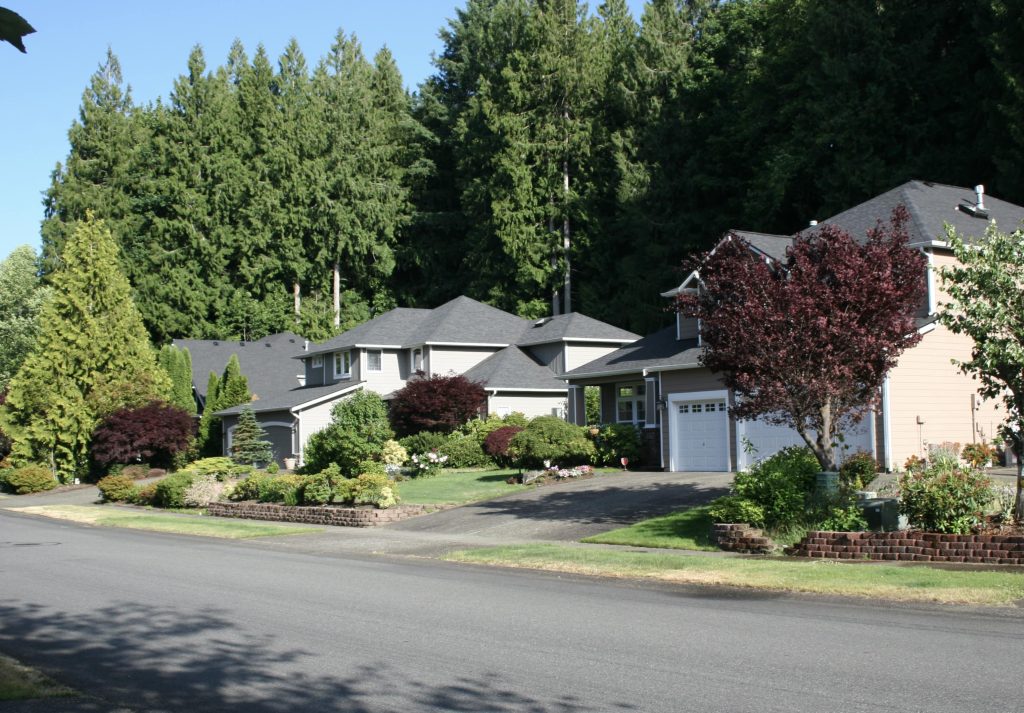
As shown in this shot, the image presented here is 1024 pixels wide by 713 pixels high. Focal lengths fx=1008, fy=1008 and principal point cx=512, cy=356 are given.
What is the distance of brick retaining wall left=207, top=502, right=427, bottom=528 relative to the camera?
84.0ft

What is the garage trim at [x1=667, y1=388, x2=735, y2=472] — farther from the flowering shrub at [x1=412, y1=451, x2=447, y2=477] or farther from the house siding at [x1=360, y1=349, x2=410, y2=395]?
the house siding at [x1=360, y1=349, x2=410, y2=395]

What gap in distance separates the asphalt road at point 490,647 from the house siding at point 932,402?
13.0m

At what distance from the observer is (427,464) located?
1394 inches

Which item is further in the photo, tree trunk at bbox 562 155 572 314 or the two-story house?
tree trunk at bbox 562 155 572 314

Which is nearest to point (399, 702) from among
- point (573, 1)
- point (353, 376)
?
point (353, 376)

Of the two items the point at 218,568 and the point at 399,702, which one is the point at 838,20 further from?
the point at 399,702

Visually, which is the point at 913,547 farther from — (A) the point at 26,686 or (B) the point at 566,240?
(B) the point at 566,240

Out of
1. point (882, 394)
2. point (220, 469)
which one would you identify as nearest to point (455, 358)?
point (220, 469)

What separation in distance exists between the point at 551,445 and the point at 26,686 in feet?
79.9

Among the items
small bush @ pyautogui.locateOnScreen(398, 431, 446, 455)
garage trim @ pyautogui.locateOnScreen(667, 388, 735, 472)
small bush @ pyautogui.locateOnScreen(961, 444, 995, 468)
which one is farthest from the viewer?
small bush @ pyautogui.locateOnScreen(398, 431, 446, 455)

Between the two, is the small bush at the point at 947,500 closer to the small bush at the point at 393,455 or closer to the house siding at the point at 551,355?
the small bush at the point at 393,455

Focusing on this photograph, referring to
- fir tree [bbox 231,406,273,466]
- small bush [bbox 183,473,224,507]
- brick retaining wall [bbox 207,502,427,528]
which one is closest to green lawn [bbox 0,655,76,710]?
brick retaining wall [bbox 207,502,427,528]

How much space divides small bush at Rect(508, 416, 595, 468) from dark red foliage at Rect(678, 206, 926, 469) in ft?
45.0

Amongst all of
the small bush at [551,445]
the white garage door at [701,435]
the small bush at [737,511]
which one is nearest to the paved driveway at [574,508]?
the white garage door at [701,435]
